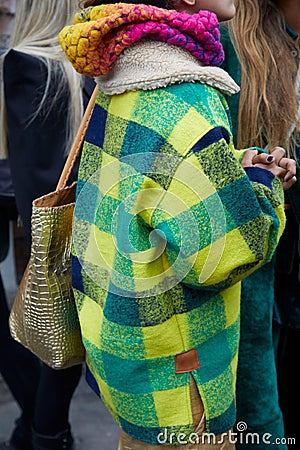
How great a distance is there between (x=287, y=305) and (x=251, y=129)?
25.4 inches

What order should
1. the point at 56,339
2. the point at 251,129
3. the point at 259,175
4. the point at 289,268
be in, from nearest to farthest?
the point at 259,175 < the point at 56,339 < the point at 251,129 < the point at 289,268

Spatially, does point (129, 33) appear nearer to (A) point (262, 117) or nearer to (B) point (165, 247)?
(B) point (165, 247)


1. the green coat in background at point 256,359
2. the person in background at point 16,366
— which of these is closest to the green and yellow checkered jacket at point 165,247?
the green coat in background at point 256,359

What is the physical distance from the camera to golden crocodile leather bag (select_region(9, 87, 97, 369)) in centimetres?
→ 167

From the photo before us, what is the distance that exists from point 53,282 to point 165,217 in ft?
1.37

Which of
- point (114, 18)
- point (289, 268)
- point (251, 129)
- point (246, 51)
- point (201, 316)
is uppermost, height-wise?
point (114, 18)

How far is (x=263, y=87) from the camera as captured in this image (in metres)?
1.98

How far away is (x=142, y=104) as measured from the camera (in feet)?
4.82

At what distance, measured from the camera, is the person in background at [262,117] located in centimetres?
199

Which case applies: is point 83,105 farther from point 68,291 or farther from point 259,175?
point 259,175

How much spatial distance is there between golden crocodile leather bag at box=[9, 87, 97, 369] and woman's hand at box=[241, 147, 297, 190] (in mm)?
418

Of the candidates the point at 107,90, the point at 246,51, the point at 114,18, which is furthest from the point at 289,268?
the point at 114,18

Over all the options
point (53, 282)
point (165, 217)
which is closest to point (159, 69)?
point (165, 217)

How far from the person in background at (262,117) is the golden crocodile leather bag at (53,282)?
1.65 feet
